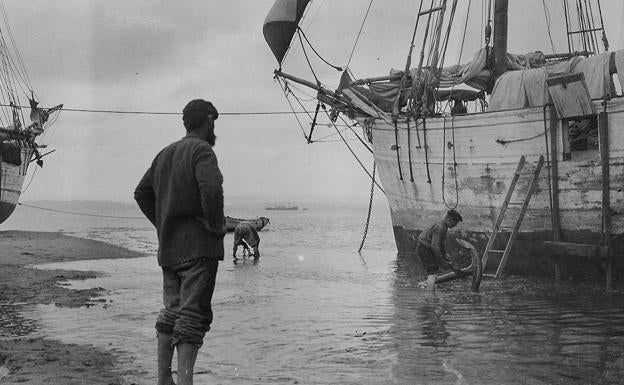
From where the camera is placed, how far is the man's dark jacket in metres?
3.78

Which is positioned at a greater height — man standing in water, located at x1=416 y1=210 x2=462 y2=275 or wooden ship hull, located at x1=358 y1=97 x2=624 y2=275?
wooden ship hull, located at x1=358 y1=97 x2=624 y2=275

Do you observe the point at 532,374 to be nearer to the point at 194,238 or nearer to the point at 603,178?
the point at 194,238

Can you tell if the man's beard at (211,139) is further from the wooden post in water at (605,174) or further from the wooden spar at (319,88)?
the wooden spar at (319,88)

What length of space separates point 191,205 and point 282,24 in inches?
627

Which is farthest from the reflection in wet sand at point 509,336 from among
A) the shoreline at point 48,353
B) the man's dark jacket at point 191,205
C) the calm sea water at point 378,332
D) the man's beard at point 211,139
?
the shoreline at point 48,353

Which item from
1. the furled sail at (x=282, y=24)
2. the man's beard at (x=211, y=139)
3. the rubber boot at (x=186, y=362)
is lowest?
the rubber boot at (x=186, y=362)

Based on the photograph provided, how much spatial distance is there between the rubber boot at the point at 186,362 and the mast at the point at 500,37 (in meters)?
15.2

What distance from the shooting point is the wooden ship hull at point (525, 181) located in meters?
12.2

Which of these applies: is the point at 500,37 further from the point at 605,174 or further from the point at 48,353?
the point at 48,353

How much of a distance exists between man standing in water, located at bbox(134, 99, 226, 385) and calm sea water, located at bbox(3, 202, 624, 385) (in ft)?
3.26

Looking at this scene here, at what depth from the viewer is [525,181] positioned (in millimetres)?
13531

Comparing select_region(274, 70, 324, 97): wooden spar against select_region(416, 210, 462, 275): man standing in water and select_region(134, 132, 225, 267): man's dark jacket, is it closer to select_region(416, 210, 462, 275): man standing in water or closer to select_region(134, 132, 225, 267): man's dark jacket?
select_region(416, 210, 462, 275): man standing in water

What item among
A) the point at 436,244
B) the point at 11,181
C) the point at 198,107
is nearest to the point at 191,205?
the point at 198,107

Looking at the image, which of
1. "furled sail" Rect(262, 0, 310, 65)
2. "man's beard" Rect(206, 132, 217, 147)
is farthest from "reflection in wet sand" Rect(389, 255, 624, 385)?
"furled sail" Rect(262, 0, 310, 65)
